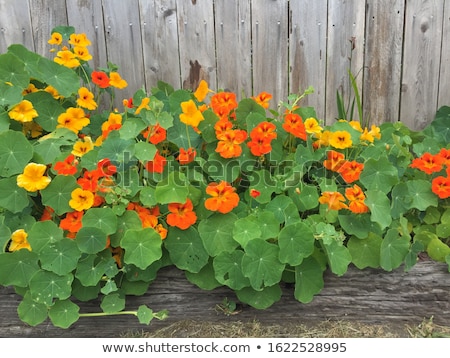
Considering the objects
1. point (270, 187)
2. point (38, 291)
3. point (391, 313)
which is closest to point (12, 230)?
point (38, 291)

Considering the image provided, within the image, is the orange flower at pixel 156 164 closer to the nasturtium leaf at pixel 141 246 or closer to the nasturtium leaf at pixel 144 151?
→ the nasturtium leaf at pixel 144 151

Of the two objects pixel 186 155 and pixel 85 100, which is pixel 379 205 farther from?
pixel 85 100

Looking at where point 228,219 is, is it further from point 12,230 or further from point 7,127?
point 7,127

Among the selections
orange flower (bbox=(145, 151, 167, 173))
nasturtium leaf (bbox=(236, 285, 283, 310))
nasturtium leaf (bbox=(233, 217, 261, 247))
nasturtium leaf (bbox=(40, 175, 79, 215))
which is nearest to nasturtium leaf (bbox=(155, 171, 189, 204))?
orange flower (bbox=(145, 151, 167, 173))

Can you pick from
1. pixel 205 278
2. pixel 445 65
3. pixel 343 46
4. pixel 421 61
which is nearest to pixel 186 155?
pixel 205 278

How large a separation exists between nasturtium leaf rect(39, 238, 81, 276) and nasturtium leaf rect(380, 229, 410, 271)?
3.72 ft

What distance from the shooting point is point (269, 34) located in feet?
8.89

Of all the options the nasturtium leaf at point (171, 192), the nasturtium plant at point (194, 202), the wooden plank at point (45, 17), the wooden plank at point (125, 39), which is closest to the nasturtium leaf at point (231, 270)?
the nasturtium plant at point (194, 202)

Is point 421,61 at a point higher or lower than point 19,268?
higher

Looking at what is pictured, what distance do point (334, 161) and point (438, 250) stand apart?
0.53 meters

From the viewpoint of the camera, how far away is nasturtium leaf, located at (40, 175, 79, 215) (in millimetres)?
1973

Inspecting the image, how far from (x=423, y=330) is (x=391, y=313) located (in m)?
0.14

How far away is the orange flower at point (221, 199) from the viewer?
76.4 inches

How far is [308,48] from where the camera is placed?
272 cm
